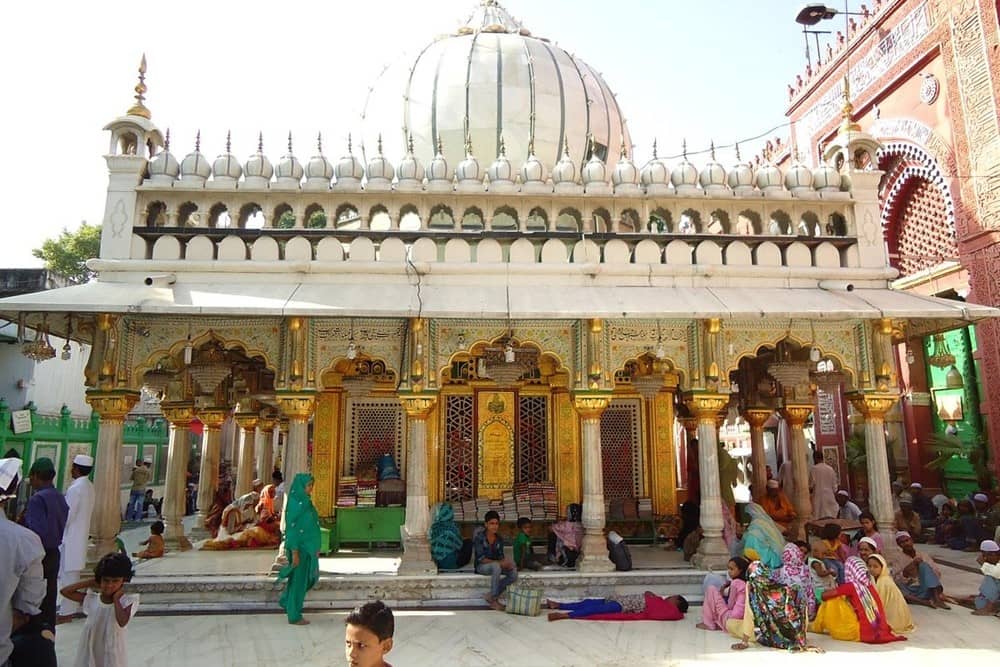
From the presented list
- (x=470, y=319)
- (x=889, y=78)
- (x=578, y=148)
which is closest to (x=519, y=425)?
(x=470, y=319)

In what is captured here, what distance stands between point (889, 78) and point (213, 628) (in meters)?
18.5

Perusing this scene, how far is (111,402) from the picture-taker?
8367 mm

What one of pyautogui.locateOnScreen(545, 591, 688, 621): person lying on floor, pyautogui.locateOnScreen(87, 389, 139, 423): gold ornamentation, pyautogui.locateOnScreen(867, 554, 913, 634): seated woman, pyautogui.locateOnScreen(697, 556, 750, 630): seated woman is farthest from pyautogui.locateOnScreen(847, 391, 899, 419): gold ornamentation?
pyautogui.locateOnScreen(87, 389, 139, 423): gold ornamentation

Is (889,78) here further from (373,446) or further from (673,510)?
(373,446)

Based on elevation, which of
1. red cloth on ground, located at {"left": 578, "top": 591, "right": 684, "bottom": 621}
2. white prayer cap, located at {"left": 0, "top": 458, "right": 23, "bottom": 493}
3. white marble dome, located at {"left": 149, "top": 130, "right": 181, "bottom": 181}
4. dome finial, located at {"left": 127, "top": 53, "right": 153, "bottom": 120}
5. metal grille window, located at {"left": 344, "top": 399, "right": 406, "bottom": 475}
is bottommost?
red cloth on ground, located at {"left": 578, "top": 591, "right": 684, "bottom": 621}

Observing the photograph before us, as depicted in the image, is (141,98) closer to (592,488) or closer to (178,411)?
(178,411)

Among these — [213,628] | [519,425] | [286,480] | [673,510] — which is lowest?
[213,628]

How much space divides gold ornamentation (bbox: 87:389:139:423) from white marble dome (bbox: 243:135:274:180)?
3374 mm

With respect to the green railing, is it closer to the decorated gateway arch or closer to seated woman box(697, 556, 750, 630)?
the decorated gateway arch

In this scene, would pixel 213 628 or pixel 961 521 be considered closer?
pixel 213 628

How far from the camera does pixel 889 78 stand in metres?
16.4

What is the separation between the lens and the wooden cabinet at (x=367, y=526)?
416 inches

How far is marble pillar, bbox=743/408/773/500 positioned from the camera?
1212 centimetres

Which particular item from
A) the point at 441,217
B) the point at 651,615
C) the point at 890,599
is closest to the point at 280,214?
the point at 441,217
